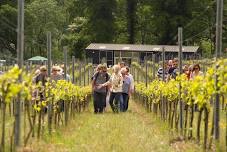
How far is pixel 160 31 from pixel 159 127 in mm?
63063

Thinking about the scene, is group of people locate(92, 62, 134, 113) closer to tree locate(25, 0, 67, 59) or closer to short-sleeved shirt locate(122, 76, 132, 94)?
short-sleeved shirt locate(122, 76, 132, 94)

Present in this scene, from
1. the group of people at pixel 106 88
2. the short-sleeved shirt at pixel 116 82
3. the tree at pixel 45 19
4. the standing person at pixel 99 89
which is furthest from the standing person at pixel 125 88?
the tree at pixel 45 19

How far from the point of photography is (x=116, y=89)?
1980 cm

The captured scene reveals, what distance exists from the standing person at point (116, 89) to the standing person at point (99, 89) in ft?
0.74

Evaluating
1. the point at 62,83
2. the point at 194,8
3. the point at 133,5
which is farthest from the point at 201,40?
the point at 62,83

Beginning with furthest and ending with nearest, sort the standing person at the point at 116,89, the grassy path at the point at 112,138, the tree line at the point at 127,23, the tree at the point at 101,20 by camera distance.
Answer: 1. the tree at the point at 101,20
2. the tree line at the point at 127,23
3. the standing person at the point at 116,89
4. the grassy path at the point at 112,138

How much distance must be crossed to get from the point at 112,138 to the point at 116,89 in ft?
25.4

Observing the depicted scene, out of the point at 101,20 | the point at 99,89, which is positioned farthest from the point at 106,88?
the point at 101,20

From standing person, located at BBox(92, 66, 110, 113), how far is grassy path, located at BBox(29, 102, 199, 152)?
3295 millimetres

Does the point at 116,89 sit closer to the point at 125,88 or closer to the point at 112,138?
the point at 125,88

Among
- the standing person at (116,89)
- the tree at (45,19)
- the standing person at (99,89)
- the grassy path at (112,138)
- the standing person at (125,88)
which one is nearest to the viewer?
the grassy path at (112,138)

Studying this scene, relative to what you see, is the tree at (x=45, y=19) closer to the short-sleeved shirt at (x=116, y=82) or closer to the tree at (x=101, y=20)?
the tree at (x=101, y=20)

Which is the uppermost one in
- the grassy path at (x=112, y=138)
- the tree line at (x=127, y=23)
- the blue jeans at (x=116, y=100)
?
→ the tree line at (x=127, y=23)

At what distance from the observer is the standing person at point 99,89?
19.7 m
